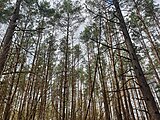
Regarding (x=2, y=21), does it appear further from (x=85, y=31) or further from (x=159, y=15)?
(x=159, y=15)

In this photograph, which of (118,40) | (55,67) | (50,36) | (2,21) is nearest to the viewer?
(2,21)

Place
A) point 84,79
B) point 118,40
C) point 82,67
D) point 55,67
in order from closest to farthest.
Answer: point 118,40
point 55,67
point 82,67
point 84,79

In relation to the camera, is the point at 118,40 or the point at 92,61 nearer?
the point at 118,40

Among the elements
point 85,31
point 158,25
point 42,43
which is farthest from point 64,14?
point 158,25

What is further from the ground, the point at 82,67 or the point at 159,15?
the point at 159,15

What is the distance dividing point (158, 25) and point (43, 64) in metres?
11.0

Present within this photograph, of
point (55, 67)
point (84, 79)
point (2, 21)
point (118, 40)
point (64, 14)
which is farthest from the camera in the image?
point (84, 79)

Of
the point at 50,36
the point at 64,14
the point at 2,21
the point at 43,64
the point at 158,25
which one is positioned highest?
the point at 158,25

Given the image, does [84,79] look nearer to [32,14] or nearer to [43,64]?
[43,64]

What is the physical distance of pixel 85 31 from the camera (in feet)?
37.7

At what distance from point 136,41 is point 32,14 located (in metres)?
9.79

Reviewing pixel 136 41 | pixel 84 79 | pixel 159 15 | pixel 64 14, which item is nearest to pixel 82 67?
pixel 84 79

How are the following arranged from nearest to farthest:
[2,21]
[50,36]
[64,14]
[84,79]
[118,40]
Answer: [2,21], [118,40], [64,14], [50,36], [84,79]

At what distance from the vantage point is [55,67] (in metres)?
14.6
